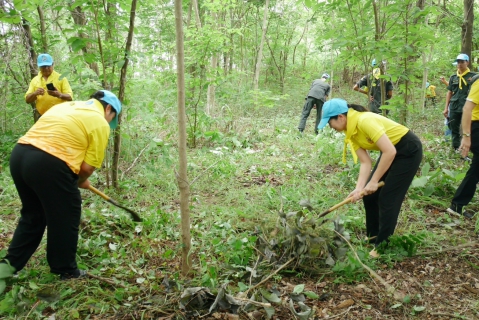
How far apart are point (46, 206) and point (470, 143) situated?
4328 millimetres

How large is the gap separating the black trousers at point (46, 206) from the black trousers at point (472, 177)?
162 inches

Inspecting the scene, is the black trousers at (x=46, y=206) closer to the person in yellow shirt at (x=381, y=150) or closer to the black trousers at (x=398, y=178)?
the person in yellow shirt at (x=381, y=150)

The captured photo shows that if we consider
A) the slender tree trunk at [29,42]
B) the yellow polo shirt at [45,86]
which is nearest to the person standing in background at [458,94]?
the yellow polo shirt at [45,86]

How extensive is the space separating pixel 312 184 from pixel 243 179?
108 centimetres

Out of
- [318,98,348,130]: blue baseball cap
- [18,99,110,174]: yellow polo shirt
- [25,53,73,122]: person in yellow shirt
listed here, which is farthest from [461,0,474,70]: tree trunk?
[25,53,73,122]: person in yellow shirt

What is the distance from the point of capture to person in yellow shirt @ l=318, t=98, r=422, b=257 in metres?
2.85

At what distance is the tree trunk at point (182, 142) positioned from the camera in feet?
6.97

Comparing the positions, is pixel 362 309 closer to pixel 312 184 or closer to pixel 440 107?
pixel 312 184

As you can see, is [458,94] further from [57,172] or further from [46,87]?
[46,87]

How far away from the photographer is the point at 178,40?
2.13 m

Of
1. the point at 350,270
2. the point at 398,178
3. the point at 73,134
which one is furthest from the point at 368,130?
the point at 73,134

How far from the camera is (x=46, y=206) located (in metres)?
2.44

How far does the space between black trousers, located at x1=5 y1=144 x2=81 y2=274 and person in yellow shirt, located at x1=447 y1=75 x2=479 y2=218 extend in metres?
4.04

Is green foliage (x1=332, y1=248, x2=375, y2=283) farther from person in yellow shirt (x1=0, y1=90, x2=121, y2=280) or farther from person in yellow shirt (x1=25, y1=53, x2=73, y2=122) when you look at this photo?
person in yellow shirt (x1=25, y1=53, x2=73, y2=122)
